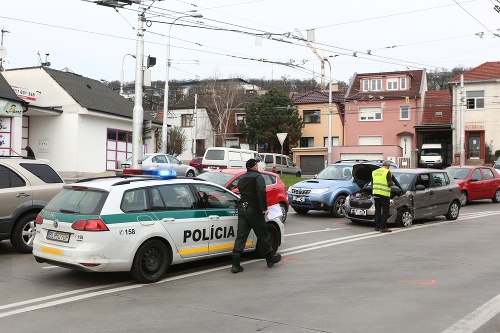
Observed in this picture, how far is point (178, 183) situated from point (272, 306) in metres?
2.84

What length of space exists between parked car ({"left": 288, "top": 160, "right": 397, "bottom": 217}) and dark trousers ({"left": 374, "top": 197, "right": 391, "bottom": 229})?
242cm

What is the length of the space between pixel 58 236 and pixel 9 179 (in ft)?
10.9

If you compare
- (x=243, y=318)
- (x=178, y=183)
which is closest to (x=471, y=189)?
(x=178, y=183)

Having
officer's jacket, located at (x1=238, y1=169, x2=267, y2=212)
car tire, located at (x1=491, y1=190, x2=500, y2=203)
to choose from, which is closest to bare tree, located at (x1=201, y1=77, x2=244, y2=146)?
car tire, located at (x1=491, y1=190, x2=500, y2=203)

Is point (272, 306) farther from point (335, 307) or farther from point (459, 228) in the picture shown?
point (459, 228)

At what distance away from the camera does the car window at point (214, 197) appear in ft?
28.3

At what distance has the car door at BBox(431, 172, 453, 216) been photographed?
49.5 ft

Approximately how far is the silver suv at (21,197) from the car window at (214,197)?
363 cm

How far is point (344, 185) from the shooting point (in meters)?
16.0

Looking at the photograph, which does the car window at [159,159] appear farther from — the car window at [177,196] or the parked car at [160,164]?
the car window at [177,196]

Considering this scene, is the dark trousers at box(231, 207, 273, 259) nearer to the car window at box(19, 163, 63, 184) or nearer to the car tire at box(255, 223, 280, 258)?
the car tire at box(255, 223, 280, 258)

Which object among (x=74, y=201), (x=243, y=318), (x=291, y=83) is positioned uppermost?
(x=291, y=83)

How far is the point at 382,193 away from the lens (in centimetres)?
1296

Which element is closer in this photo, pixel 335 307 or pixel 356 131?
pixel 335 307
